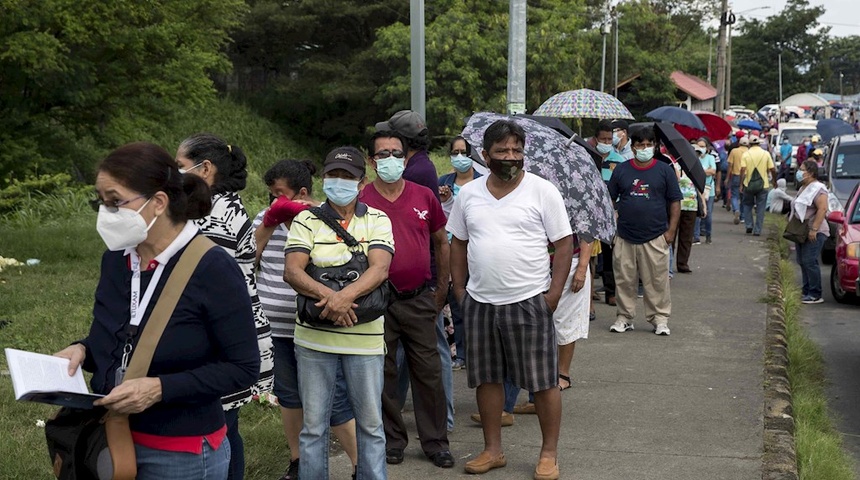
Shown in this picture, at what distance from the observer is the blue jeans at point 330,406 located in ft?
17.2

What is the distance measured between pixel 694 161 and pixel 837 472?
653 centimetres

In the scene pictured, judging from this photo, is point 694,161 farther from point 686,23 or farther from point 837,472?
point 686,23

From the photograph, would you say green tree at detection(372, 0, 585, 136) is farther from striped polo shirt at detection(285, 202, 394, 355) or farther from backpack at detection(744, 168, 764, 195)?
striped polo shirt at detection(285, 202, 394, 355)

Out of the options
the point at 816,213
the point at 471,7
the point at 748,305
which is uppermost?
the point at 471,7

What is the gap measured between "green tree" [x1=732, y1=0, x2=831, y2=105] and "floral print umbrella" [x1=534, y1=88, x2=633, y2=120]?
10462cm

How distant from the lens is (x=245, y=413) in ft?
23.3

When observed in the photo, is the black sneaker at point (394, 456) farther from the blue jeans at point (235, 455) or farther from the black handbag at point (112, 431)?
the black handbag at point (112, 431)

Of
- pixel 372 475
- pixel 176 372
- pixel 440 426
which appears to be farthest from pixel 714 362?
pixel 176 372

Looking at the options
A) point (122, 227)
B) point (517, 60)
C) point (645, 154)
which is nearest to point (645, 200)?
point (645, 154)

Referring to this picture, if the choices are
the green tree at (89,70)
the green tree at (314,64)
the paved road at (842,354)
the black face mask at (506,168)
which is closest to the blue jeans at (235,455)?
the black face mask at (506,168)

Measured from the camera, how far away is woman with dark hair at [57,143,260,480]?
3244 millimetres

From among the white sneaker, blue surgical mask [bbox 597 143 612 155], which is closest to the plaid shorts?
the white sneaker

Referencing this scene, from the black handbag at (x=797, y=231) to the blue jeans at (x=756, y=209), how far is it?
238 inches

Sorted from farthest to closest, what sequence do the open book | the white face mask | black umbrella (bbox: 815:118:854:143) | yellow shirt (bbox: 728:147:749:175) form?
black umbrella (bbox: 815:118:854:143) < yellow shirt (bbox: 728:147:749:175) < the white face mask < the open book
